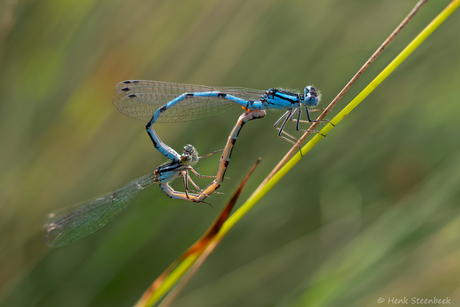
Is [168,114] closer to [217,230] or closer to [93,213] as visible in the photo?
[93,213]

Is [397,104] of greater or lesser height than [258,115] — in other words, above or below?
above

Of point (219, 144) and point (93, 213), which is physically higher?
point (219, 144)

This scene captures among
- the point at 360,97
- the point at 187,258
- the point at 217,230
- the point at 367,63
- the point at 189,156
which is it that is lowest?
the point at 187,258

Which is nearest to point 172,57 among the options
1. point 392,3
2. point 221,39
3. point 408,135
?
point 221,39

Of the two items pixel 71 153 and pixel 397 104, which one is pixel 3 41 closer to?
pixel 71 153

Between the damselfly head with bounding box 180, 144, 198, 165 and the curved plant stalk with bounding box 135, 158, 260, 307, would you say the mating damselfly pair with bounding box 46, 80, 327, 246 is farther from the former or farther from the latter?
the curved plant stalk with bounding box 135, 158, 260, 307

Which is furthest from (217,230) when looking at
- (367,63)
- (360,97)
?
(367,63)
